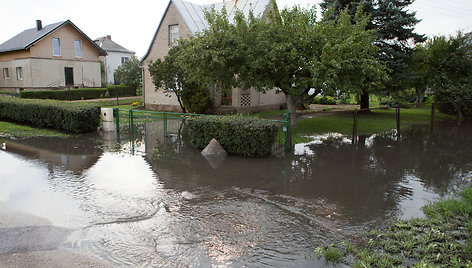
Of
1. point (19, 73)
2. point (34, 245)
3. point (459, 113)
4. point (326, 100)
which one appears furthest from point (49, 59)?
point (459, 113)

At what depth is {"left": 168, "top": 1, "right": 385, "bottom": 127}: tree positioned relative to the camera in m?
12.5

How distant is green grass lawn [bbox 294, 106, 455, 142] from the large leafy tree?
2.09 m

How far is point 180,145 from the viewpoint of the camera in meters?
13.0

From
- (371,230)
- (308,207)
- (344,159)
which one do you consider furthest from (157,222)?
(344,159)

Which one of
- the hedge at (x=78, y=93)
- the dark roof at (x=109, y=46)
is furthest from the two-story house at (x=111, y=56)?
the hedge at (x=78, y=93)

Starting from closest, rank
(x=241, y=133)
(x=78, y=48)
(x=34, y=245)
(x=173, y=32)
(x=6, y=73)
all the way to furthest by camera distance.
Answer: (x=34, y=245) < (x=241, y=133) < (x=173, y=32) < (x=6, y=73) < (x=78, y=48)

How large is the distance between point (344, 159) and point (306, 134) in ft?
14.4

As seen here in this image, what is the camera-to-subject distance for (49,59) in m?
32.8

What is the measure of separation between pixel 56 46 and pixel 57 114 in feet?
73.5

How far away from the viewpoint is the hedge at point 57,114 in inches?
574

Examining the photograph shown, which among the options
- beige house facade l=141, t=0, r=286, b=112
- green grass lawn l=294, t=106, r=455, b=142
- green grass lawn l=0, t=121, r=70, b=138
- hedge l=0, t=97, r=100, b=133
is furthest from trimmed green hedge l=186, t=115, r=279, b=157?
beige house facade l=141, t=0, r=286, b=112

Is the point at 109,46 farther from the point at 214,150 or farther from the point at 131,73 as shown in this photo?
the point at 214,150

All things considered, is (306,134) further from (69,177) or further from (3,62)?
(3,62)

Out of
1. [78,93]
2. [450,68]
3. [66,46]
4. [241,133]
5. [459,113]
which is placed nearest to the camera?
[241,133]
